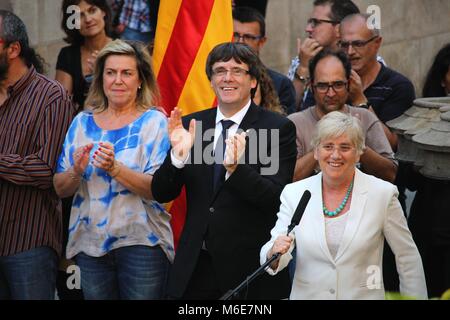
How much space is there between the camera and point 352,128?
5875mm

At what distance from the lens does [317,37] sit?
862cm

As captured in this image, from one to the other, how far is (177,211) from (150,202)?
0.61 m

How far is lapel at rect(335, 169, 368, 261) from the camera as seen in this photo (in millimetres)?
5719

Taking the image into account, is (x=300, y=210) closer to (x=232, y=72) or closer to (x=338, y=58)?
(x=232, y=72)

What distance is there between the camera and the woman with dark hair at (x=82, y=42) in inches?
320

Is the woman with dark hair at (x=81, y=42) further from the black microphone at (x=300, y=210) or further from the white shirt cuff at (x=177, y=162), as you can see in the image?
the black microphone at (x=300, y=210)

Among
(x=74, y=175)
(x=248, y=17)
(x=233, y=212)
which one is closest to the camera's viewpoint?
(x=233, y=212)

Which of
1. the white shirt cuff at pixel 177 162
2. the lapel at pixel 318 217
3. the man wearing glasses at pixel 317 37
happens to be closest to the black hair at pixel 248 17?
the man wearing glasses at pixel 317 37

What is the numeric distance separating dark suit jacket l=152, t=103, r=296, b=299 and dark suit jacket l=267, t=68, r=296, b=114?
1.49 meters

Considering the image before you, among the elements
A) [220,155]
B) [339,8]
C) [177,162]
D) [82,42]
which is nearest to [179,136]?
[177,162]

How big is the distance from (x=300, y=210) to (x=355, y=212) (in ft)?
1.84

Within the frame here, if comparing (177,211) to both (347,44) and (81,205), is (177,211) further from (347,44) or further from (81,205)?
(347,44)

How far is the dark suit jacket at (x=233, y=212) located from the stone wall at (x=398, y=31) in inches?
204
